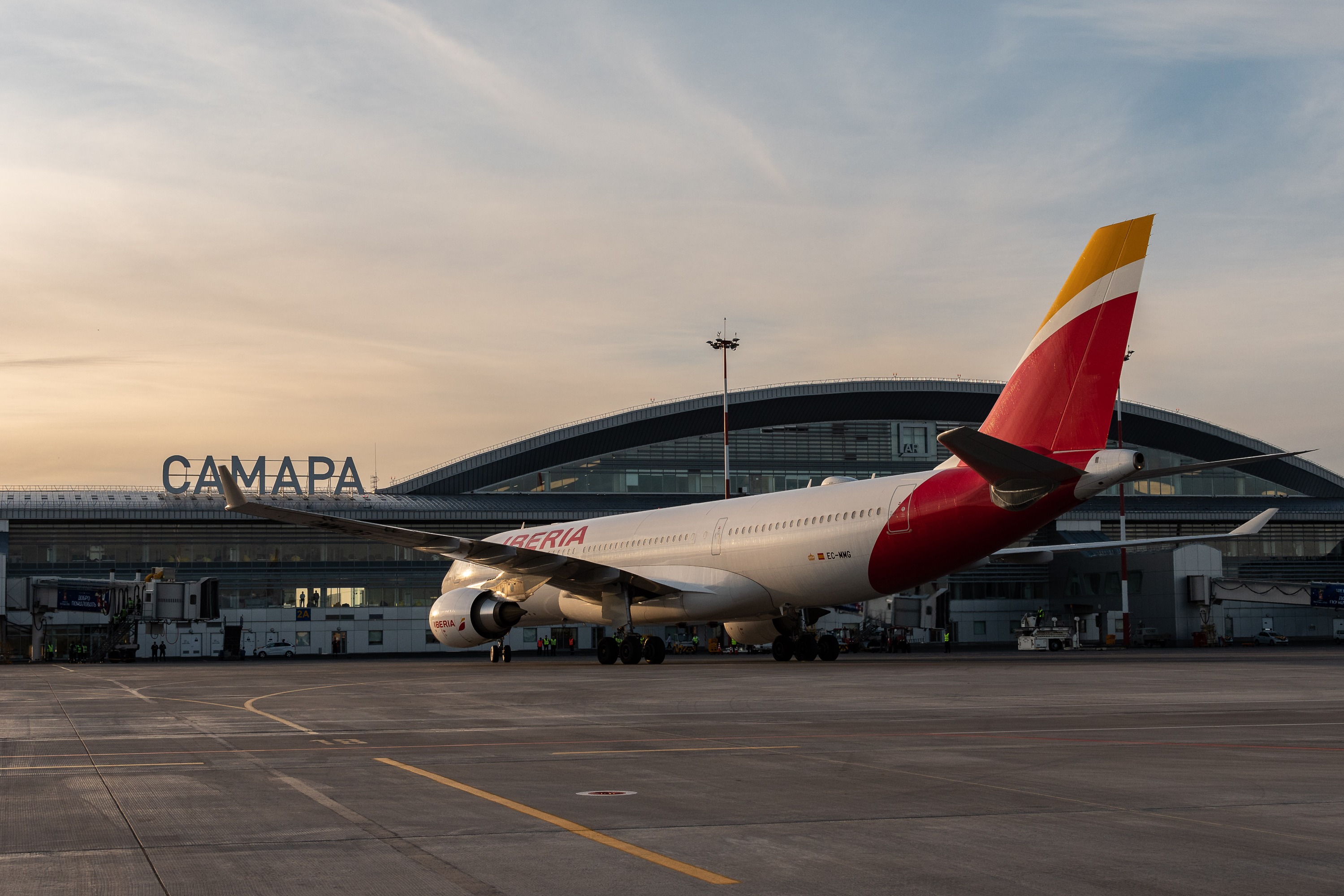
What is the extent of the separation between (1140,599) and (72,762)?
63892 mm

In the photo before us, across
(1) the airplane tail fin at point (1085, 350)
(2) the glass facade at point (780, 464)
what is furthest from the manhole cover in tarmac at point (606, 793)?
(2) the glass facade at point (780, 464)

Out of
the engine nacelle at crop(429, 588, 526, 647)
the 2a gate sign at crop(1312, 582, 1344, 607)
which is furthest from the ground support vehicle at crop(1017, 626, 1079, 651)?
the engine nacelle at crop(429, 588, 526, 647)

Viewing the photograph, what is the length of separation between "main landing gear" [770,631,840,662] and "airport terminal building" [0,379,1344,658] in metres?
27.4

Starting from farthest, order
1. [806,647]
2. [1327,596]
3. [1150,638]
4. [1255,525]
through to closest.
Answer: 1. [1150,638]
2. [1327,596]
3. [806,647]
4. [1255,525]

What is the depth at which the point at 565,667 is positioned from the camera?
3581 cm

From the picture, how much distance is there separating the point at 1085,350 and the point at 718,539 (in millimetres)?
12408

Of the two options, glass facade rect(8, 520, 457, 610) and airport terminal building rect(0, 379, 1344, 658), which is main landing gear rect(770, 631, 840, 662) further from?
glass facade rect(8, 520, 457, 610)

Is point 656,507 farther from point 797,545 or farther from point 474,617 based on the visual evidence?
point 797,545

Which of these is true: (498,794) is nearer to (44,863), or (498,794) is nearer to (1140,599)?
(44,863)

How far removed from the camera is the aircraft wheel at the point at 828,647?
35.8 metres

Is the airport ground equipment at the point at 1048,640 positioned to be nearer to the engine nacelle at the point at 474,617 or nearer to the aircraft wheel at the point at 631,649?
the aircraft wheel at the point at 631,649

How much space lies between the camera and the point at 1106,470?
79.5 feet

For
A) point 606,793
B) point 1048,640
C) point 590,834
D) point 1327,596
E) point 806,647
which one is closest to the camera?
point 590,834

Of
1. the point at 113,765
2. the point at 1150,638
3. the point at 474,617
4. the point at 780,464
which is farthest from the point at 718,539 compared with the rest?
the point at 780,464
